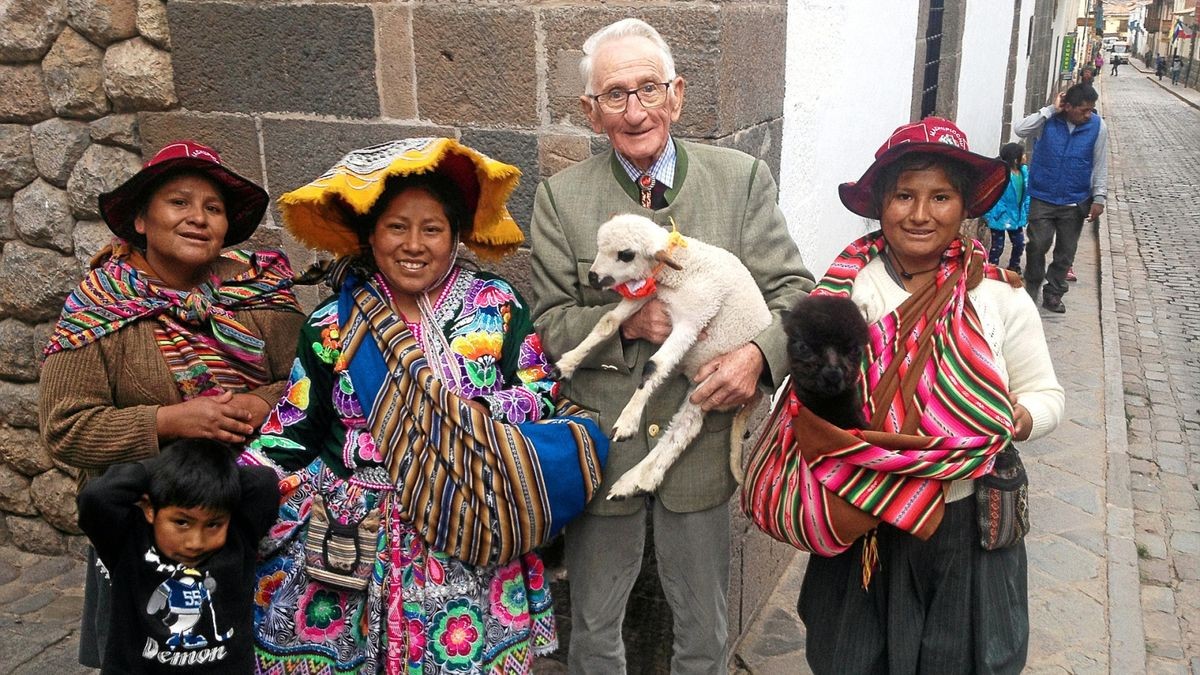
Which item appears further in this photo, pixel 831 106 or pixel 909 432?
pixel 831 106

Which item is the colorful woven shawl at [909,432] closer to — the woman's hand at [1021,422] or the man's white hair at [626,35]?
the woman's hand at [1021,422]

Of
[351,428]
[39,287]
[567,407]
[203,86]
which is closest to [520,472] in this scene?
[567,407]

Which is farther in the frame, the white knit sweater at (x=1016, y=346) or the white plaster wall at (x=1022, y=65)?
the white plaster wall at (x=1022, y=65)

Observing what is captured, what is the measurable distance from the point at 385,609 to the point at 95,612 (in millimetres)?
947

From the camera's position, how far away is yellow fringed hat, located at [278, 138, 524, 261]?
2230 mm

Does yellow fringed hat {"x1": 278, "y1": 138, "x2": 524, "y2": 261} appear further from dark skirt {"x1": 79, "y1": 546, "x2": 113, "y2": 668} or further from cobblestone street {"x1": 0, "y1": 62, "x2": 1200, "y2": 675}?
cobblestone street {"x1": 0, "y1": 62, "x2": 1200, "y2": 675}

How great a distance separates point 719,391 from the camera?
7.61 feet

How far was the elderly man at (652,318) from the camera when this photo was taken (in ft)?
Answer: 7.63

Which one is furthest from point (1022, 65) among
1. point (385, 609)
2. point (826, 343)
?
point (385, 609)

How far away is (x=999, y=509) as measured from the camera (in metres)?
2.27

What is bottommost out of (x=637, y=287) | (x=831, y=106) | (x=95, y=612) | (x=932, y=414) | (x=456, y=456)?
(x=95, y=612)

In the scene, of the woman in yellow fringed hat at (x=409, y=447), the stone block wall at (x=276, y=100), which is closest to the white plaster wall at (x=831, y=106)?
the stone block wall at (x=276, y=100)

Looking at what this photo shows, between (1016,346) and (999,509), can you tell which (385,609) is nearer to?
(999,509)

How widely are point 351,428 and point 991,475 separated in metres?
1.60
